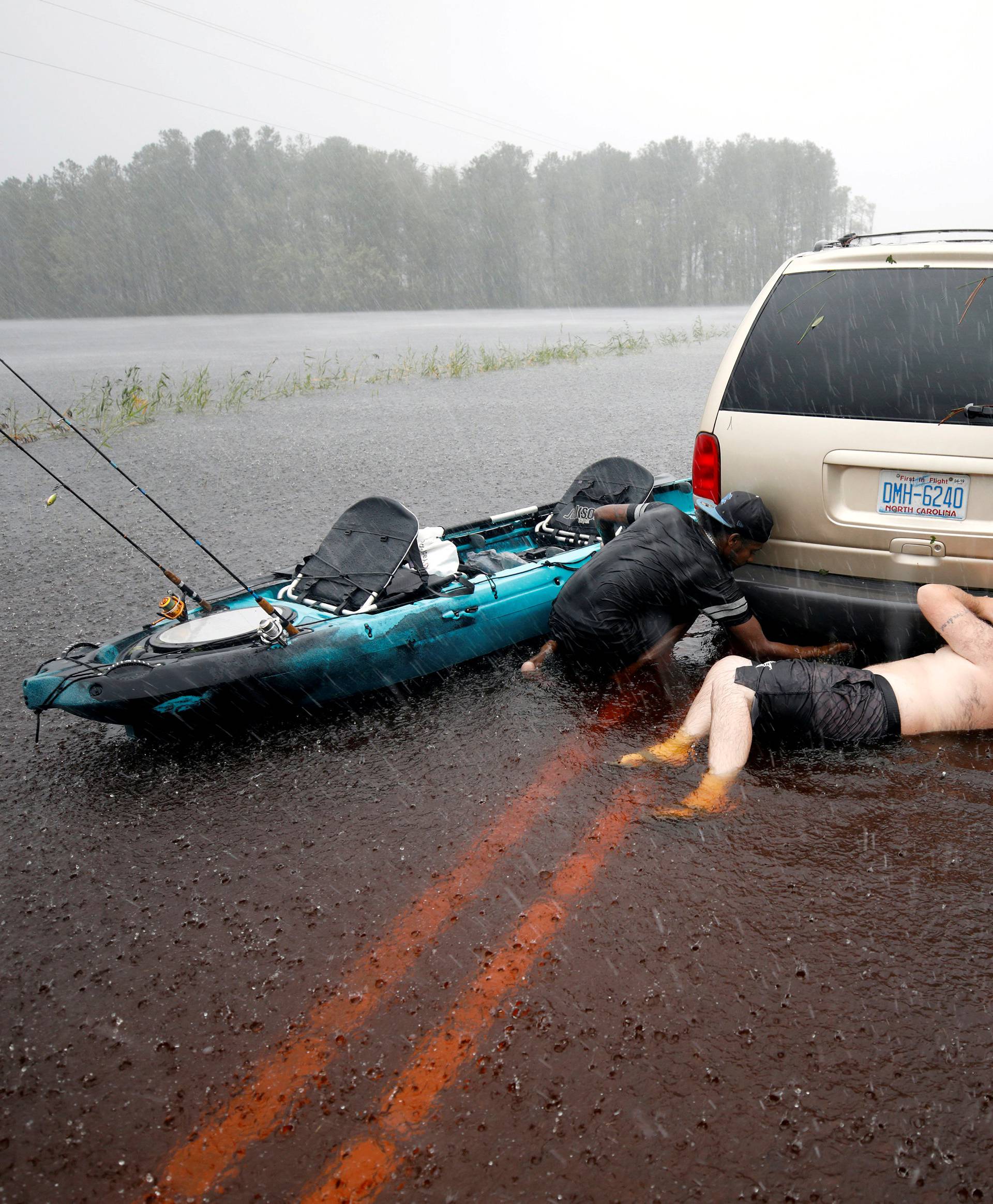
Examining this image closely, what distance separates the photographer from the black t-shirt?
4.16m

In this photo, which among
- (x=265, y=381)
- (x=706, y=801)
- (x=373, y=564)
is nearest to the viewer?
(x=706, y=801)

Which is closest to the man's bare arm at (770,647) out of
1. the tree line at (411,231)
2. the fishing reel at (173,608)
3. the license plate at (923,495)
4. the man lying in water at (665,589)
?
the man lying in water at (665,589)

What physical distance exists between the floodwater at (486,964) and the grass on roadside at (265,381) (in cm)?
1113

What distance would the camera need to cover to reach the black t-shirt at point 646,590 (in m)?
4.16

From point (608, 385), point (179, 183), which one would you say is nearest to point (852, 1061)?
point (608, 385)

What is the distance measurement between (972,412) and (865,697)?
4.18 feet

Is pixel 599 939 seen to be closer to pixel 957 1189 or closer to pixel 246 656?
pixel 957 1189

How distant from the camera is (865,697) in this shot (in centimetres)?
351

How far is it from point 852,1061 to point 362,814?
1.89 meters

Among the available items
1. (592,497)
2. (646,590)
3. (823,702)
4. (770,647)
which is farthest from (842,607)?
(592,497)

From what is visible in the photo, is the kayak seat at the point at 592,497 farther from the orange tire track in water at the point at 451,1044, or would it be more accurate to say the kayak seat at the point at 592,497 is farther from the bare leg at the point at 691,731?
the orange tire track in water at the point at 451,1044

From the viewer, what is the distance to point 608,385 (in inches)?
760

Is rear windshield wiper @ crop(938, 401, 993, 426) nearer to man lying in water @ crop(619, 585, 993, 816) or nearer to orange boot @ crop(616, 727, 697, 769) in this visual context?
man lying in water @ crop(619, 585, 993, 816)

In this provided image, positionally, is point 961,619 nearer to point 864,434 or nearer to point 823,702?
point 823,702
